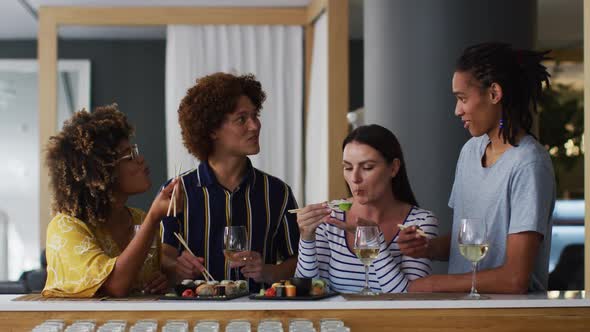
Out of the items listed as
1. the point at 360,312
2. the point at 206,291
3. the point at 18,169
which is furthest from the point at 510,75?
the point at 18,169

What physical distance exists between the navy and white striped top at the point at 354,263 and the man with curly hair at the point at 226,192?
25 cm

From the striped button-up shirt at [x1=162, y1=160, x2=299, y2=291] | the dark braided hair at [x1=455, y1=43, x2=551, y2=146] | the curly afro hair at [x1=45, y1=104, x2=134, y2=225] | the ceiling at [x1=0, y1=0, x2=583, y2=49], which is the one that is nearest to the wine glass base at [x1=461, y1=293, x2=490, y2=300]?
the dark braided hair at [x1=455, y1=43, x2=551, y2=146]

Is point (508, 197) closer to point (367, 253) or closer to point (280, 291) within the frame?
point (367, 253)

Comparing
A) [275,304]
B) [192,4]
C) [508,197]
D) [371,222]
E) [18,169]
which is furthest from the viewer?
[18,169]

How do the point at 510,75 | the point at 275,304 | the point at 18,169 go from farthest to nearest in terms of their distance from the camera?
the point at 18,169, the point at 510,75, the point at 275,304

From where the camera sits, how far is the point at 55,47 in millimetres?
8516

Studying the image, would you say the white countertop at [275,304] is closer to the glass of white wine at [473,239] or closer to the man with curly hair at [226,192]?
the glass of white wine at [473,239]

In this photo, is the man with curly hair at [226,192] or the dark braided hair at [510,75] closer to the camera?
the dark braided hair at [510,75]

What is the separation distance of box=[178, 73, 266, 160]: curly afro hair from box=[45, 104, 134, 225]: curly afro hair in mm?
Answer: 493

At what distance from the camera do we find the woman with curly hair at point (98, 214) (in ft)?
9.25

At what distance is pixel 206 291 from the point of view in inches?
108

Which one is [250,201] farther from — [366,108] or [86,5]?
[86,5]

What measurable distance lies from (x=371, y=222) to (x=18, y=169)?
8.29m

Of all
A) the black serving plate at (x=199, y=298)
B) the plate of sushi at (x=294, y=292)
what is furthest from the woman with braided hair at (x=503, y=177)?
the black serving plate at (x=199, y=298)
